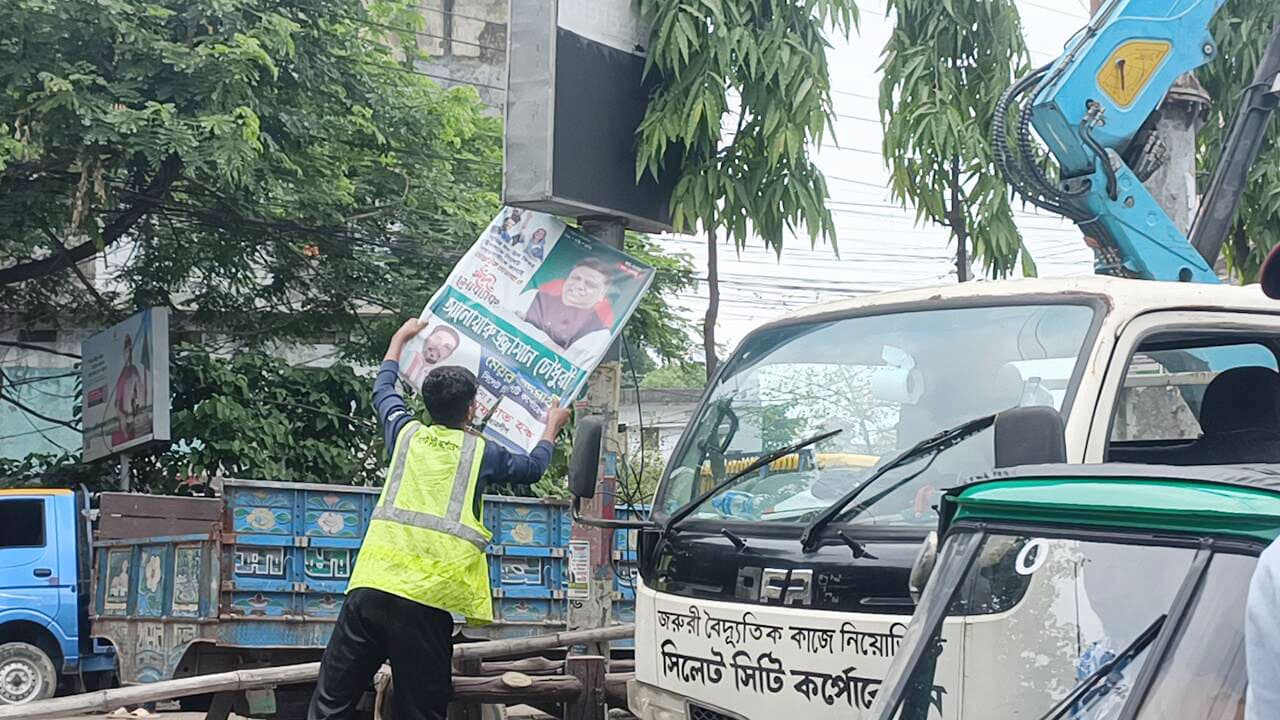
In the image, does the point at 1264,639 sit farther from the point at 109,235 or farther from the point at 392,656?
the point at 109,235

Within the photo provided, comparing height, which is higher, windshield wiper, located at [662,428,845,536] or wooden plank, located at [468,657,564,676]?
windshield wiper, located at [662,428,845,536]

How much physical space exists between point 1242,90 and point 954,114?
1953 millimetres

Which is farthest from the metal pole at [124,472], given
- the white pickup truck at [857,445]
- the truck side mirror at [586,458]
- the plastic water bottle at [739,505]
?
A: the plastic water bottle at [739,505]

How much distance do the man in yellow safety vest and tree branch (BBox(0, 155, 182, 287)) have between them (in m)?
8.18

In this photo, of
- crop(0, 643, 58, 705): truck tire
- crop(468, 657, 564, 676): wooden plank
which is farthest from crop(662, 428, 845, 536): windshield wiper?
crop(0, 643, 58, 705): truck tire

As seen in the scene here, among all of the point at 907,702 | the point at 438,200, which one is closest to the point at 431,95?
the point at 438,200

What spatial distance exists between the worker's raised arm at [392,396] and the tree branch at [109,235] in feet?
23.6

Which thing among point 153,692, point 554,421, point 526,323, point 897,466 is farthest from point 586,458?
point 153,692

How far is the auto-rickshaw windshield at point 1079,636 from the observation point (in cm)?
212

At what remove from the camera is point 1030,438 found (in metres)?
3.10

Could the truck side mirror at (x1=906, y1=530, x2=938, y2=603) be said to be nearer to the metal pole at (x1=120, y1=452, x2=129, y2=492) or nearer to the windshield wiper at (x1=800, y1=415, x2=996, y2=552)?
the windshield wiper at (x1=800, y1=415, x2=996, y2=552)

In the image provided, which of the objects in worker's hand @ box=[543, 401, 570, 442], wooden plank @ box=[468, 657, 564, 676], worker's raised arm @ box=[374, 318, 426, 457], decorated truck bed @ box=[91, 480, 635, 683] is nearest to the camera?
worker's raised arm @ box=[374, 318, 426, 457]

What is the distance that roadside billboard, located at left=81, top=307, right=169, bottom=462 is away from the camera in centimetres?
1432

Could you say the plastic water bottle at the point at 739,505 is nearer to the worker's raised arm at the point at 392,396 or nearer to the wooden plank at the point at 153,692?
the worker's raised arm at the point at 392,396
